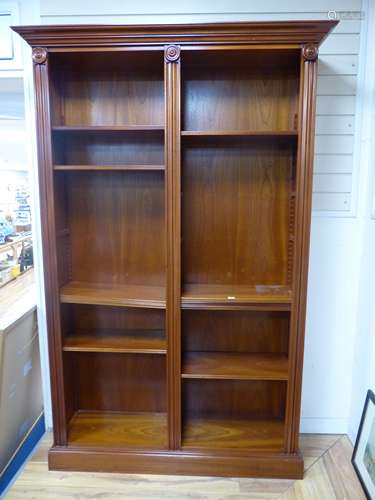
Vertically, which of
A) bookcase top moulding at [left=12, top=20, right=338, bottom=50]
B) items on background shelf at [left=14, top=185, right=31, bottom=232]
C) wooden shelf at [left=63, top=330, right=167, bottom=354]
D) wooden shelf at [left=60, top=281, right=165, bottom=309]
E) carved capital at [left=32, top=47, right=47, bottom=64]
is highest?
bookcase top moulding at [left=12, top=20, right=338, bottom=50]

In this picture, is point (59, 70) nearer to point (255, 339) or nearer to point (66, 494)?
point (255, 339)

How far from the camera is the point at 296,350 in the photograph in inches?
67.0

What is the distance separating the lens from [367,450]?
5.70 ft

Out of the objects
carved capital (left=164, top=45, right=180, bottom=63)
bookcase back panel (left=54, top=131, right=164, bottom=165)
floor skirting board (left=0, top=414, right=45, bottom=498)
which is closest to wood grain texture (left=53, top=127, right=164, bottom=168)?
bookcase back panel (left=54, top=131, right=164, bottom=165)

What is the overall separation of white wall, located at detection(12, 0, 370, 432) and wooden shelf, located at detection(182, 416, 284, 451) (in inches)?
12.4

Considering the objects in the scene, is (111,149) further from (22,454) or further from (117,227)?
(22,454)

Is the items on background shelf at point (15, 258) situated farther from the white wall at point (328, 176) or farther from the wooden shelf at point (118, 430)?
the white wall at point (328, 176)

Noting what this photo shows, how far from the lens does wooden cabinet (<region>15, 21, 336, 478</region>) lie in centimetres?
164

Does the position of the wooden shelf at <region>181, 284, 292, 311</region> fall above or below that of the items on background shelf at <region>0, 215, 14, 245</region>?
below

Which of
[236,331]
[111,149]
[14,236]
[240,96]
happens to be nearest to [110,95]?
[111,149]

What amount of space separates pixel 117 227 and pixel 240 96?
38.4 inches

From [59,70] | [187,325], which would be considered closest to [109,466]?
[187,325]

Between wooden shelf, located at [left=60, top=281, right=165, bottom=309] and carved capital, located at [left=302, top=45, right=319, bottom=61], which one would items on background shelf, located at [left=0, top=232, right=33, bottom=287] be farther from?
carved capital, located at [left=302, top=45, right=319, bottom=61]

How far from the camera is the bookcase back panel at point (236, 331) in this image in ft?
6.51
